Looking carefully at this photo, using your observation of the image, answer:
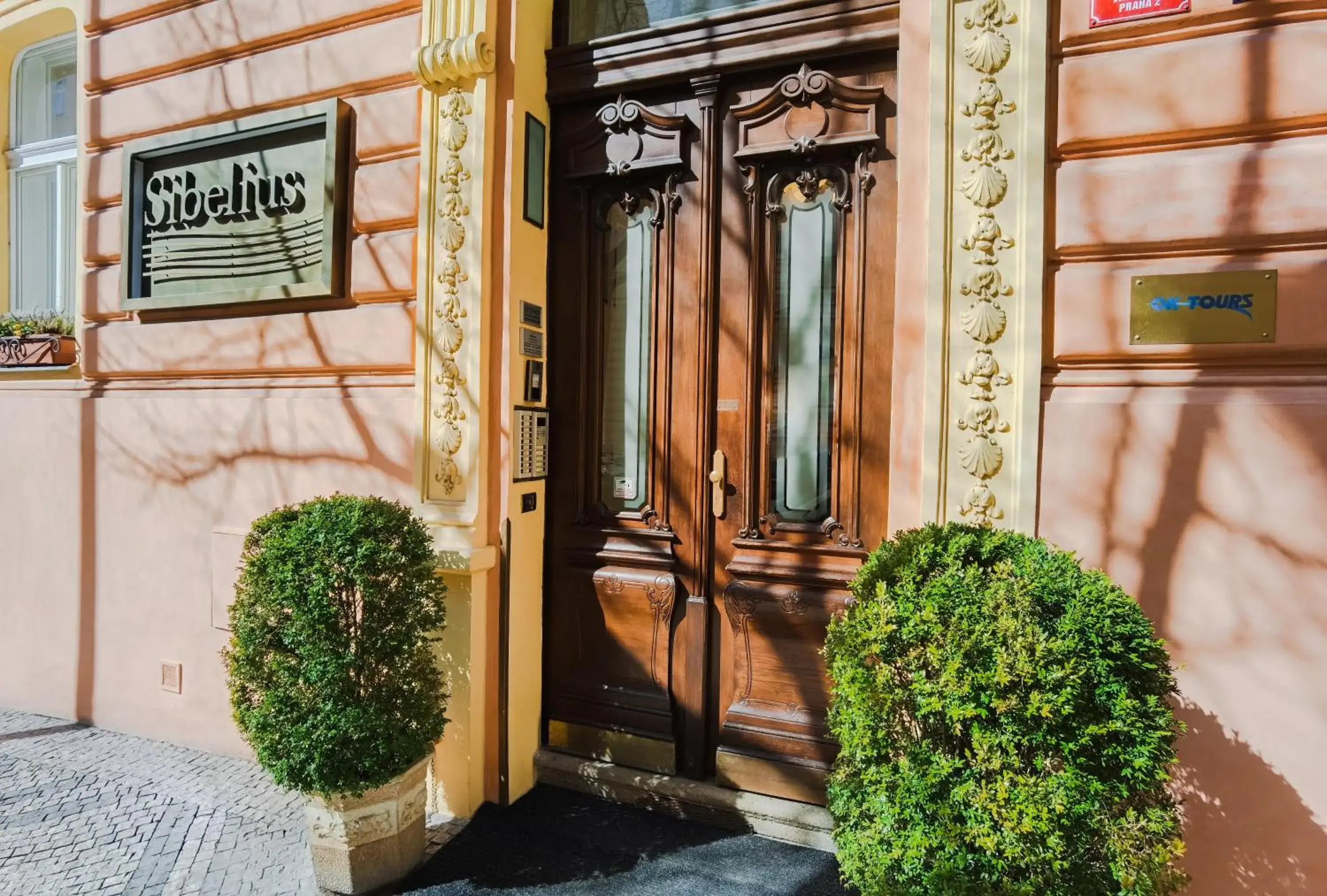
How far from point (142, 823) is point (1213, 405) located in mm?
4959

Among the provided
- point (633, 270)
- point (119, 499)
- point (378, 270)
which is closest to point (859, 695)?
point (633, 270)

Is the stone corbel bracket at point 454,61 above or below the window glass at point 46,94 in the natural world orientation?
below

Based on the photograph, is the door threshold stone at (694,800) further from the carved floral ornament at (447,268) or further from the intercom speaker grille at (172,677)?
the intercom speaker grille at (172,677)

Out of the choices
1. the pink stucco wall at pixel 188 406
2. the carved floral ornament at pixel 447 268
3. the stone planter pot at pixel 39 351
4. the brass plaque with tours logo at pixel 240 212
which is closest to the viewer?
the carved floral ornament at pixel 447 268

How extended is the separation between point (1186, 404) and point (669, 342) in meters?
2.16

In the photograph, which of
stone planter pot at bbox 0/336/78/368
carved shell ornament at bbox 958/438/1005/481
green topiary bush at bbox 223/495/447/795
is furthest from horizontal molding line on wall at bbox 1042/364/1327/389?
stone planter pot at bbox 0/336/78/368

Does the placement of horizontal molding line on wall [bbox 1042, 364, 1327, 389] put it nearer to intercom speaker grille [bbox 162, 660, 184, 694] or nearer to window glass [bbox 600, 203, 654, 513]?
window glass [bbox 600, 203, 654, 513]

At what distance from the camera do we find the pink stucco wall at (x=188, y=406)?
12.9 ft

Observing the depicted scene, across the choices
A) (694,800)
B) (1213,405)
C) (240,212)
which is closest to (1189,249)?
(1213,405)

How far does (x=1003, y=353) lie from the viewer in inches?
111

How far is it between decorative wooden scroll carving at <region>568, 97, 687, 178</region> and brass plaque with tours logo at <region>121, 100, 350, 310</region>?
51.9 inches

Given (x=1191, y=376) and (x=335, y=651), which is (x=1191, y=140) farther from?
(x=335, y=651)

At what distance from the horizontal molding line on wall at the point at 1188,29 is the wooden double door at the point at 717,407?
784mm

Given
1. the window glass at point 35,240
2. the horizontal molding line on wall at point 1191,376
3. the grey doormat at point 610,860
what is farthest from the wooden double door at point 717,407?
the window glass at point 35,240
